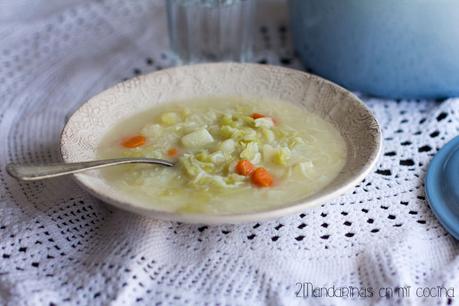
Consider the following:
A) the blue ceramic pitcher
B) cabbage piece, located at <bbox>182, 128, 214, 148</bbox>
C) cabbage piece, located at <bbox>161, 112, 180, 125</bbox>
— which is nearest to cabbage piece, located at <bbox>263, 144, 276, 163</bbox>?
cabbage piece, located at <bbox>182, 128, 214, 148</bbox>

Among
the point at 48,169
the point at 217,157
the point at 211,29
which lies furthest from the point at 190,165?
the point at 211,29

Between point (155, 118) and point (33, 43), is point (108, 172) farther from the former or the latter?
point (33, 43)

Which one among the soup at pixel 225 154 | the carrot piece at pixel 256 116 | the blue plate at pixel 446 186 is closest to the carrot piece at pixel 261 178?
the soup at pixel 225 154

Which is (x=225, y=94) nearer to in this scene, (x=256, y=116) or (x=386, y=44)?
(x=256, y=116)

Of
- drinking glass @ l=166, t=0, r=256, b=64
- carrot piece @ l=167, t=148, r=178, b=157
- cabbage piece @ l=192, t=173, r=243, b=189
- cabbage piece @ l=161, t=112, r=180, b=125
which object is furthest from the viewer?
drinking glass @ l=166, t=0, r=256, b=64

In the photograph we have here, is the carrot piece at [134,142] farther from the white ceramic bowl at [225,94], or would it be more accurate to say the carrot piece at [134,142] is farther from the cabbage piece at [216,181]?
the cabbage piece at [216,181]

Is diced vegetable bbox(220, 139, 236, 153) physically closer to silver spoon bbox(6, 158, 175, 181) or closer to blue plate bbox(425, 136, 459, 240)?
silver spoon bbox(6, 158, 175, 181)

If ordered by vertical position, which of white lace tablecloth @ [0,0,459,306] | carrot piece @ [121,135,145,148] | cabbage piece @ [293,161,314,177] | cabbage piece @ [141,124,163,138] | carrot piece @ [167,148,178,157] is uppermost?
cabbage piece @ [141,124,163,138]
